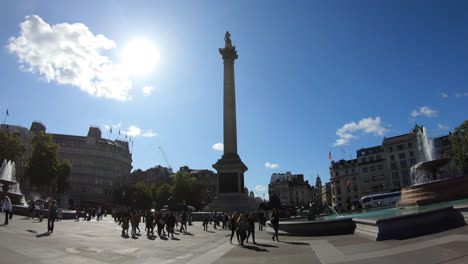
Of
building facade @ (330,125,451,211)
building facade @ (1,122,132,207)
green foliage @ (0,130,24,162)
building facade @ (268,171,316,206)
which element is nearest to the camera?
green foliage @ (0,130,24,162)

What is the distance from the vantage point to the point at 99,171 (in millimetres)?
110375

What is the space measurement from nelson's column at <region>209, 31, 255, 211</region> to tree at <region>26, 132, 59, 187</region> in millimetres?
37424

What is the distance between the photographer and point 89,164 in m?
108

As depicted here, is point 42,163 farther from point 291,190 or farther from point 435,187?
point 291,190

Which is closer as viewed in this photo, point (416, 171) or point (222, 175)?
point (416, 171)

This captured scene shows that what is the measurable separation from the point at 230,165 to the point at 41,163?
133 ft

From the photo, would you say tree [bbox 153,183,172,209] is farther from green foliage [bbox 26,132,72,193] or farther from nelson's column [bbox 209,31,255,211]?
nelson's column [bbox 209,31,255,211]

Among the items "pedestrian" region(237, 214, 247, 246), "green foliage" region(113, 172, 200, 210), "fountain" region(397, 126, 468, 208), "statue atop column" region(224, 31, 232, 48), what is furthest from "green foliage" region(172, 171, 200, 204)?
"pedestrian" region(237, 214, 247, 246)

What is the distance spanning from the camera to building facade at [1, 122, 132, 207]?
10350 centimetres

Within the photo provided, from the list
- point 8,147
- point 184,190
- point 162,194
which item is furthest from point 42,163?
point 162,194

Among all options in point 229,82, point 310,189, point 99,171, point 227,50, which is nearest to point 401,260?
point 229,82

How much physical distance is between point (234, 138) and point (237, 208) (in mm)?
12989

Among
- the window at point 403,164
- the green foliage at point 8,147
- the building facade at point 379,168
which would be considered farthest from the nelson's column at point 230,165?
the window at point 403,164

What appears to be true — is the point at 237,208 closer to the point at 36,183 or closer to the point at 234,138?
the point at 234,138
